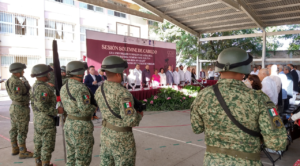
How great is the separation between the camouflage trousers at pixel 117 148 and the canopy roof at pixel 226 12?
7891 millimetres

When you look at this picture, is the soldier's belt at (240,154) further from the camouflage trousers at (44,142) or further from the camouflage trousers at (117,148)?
the camouflage trousers at (44,142)

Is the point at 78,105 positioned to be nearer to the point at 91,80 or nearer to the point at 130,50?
the point at 91,80

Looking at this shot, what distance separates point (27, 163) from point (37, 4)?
53.5 ft

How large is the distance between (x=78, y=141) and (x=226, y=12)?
10624mm

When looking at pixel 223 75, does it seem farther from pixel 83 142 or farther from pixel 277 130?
pixel 83 142

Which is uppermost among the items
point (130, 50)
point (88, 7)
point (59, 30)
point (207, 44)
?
point (88, 7)

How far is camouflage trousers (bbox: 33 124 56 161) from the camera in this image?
314 centimetres

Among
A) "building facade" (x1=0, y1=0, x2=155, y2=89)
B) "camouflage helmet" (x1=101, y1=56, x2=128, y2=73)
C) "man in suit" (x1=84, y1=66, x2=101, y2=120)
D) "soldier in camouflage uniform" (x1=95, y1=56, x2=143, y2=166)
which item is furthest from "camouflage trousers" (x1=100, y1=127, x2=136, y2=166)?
"building facade" (x1=0, y1=0, x2=155, y2=89)

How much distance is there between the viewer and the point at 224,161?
5.23ft

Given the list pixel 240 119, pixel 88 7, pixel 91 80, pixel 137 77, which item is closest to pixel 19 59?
pixel 88 7

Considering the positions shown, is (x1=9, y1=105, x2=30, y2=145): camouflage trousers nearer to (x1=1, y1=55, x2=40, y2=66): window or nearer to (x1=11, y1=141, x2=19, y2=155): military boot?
(x1=11, y1=141, x2=19, y2=155): military boot

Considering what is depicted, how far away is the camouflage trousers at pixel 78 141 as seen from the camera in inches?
103

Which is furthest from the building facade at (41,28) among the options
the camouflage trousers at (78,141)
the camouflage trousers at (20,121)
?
the camouflage trousers at (78,141)

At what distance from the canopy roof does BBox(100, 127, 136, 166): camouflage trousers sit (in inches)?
311
